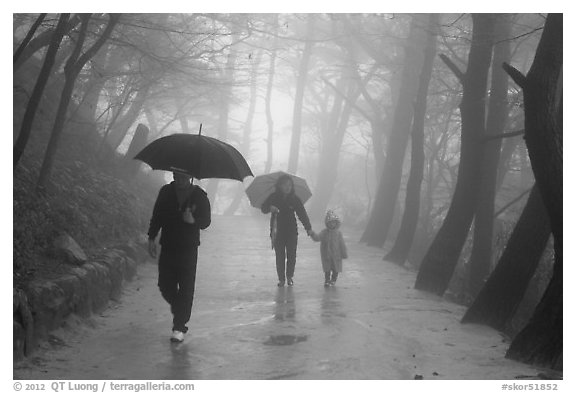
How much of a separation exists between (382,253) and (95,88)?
350 inches

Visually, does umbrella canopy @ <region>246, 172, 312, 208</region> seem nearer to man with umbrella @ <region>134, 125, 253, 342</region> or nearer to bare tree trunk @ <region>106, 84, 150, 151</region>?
man with umbrella @ <region>134, 125, 253, 342</region>

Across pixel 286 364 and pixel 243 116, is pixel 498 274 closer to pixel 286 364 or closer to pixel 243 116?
pixel 286 364

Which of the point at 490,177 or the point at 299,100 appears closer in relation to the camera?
the point at 490,177

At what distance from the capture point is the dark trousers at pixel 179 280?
6879 millimetres

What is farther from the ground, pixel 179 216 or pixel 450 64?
pixel 450 64

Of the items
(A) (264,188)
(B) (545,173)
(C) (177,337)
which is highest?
(B) (545,173)

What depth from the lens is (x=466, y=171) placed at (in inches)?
419

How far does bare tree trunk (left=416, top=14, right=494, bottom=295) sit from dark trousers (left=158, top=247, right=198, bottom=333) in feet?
17.6

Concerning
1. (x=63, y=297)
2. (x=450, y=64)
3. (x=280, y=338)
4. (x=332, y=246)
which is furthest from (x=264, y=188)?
(x=63, y=297)

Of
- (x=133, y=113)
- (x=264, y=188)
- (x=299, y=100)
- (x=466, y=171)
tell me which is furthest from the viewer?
(x=299, y=100)

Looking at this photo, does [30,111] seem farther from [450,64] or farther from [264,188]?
[450,64]

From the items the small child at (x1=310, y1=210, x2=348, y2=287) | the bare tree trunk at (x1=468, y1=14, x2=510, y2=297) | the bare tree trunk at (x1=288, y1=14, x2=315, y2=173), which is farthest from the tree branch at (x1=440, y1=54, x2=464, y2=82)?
the bare tree trunk at (x1=288, y1=14, x2=315, y2=173)

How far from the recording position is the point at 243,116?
45.3m

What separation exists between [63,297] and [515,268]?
5.24m
